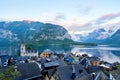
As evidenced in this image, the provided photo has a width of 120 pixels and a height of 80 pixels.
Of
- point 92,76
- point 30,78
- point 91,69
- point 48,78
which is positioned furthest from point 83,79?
point 91,69

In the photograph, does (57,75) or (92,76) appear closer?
(92,76)

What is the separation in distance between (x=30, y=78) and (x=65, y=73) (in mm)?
8105

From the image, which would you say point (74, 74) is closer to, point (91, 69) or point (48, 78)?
point (48, 78)

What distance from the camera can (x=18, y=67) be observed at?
53844 mm

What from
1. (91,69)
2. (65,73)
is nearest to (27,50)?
(91,69)

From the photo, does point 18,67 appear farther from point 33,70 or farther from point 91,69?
point 91,69

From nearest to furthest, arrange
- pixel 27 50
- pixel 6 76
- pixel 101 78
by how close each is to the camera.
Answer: pixel 6 76, pixel 101 78, pixel 27 50

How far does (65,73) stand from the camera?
50781mm

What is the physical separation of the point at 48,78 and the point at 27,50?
9870cm

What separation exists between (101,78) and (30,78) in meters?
16.0

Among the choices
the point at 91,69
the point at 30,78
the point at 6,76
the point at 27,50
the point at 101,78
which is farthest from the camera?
the point at 27,50

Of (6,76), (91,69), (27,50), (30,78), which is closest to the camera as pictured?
(6,76)

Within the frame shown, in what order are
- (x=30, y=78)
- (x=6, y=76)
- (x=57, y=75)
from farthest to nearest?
(x=30, y=78) → (x=57, y=75) → (x=6, y=76)

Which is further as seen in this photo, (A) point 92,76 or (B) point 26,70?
(B) point 26,70
